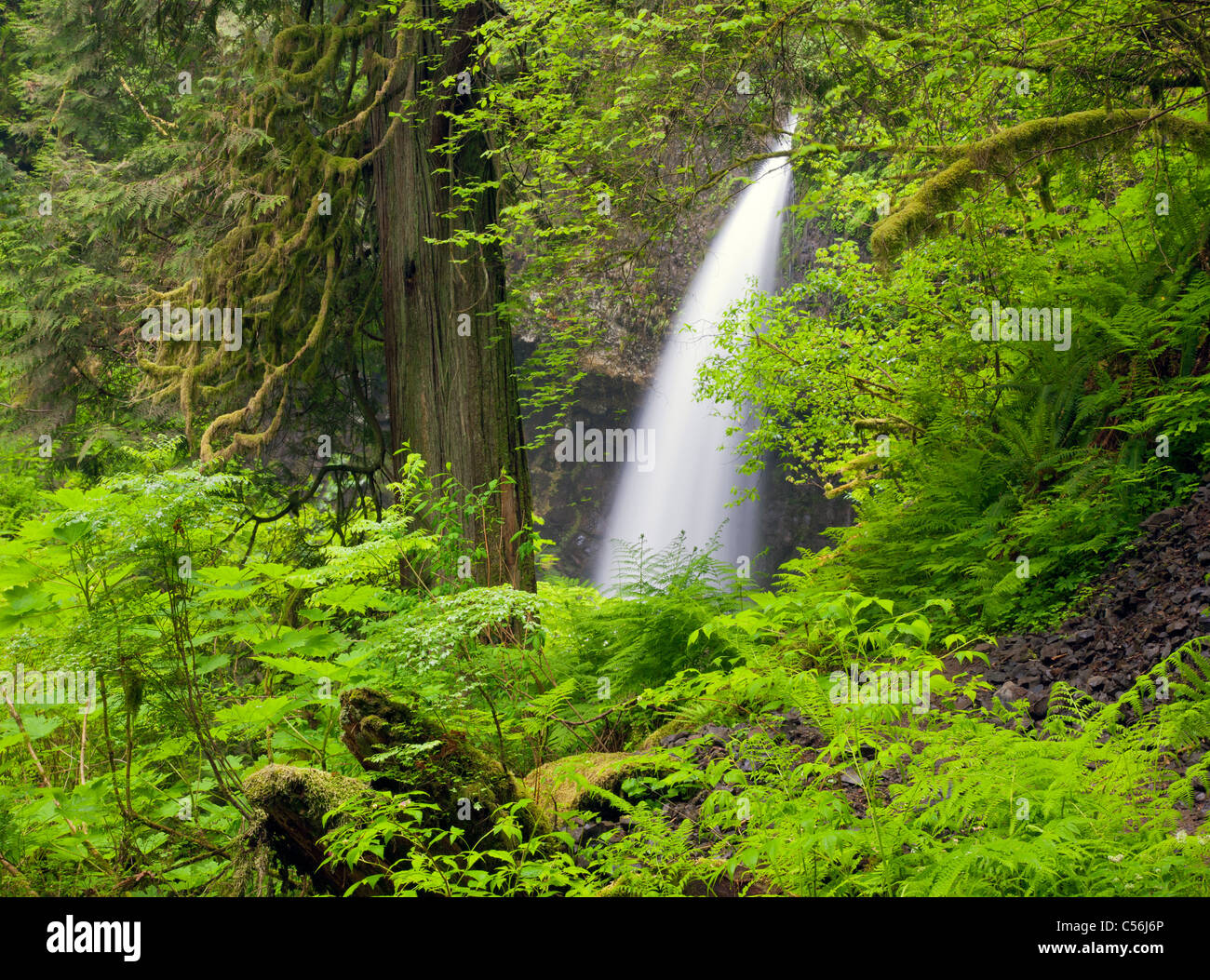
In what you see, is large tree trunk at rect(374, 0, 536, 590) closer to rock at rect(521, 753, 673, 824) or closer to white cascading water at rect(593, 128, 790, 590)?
rock at rect(521, 753, 673, 824)

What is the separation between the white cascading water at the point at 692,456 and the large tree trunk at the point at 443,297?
16332 mm

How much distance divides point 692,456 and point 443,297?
68.6 feet

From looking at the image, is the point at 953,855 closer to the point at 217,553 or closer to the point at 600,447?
the point at 217,553

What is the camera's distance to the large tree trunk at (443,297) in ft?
21.0

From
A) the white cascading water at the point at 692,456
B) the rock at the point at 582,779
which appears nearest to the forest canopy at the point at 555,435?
the rock at the point at 582,779

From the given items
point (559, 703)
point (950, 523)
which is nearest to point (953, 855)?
point (559, 703)

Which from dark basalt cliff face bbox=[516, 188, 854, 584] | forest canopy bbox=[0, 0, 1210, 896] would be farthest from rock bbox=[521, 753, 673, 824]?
dark basalt cliff face bbox=[516, 188, 854, 584]

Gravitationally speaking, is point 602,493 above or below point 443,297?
below

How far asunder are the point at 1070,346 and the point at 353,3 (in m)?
5.80

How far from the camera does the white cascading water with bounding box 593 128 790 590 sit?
2278cm

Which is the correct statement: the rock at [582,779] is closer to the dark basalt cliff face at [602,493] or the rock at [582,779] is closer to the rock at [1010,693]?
the rock at [1010,693]

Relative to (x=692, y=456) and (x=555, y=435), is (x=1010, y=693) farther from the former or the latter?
(x=692, y=456)

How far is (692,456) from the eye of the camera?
88.8 ft

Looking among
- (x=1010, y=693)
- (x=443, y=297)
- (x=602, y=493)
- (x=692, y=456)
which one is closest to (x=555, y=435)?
(x=443, y=297)
